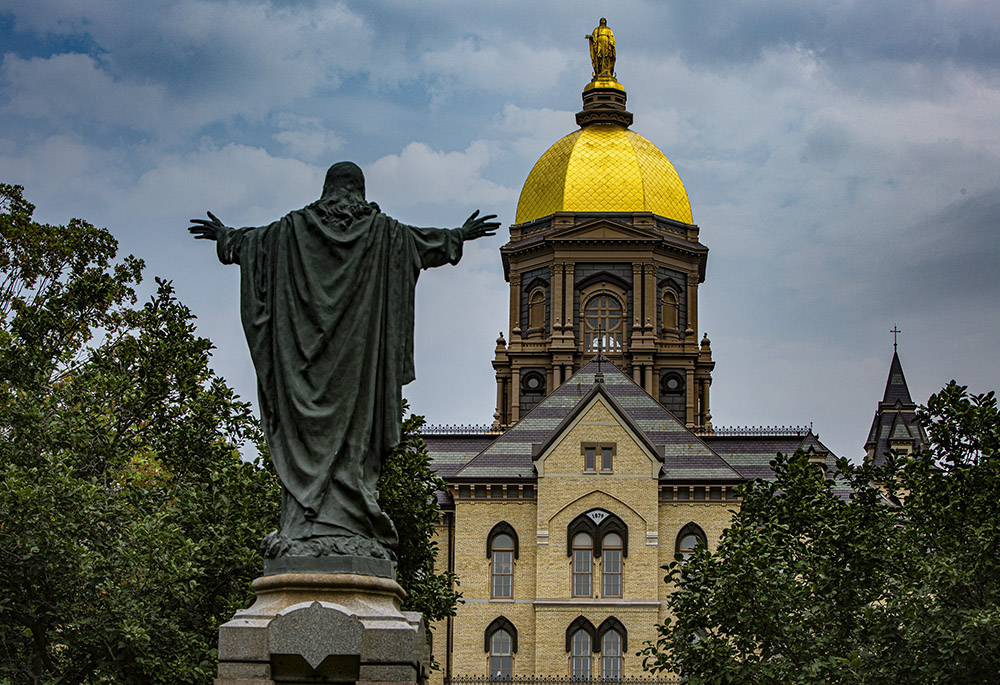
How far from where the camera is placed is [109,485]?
29.5 m

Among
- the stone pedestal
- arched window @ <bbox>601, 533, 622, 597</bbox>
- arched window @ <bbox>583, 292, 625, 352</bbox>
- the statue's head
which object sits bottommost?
the stone pedestal

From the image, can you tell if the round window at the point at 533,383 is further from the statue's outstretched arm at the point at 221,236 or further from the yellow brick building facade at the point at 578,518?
the statue's outstretched arm at the point at 221,236

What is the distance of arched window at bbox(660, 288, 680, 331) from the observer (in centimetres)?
7588

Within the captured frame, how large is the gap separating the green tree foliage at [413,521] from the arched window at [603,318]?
40.8 m

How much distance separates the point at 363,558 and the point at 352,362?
1.27 m

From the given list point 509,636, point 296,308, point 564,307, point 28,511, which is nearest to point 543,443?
point 509,636

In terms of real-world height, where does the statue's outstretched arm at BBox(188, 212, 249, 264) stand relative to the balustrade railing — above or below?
above

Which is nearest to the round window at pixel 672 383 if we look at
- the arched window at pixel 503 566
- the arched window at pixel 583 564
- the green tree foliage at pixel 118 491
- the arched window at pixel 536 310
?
the arched window at pixel 536 310

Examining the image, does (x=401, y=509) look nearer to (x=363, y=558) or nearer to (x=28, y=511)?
(x=28, y=511)

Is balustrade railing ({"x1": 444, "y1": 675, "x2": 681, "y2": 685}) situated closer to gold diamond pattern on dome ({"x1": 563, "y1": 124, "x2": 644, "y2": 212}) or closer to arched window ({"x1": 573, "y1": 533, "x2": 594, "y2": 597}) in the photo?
arched window ({"x1": 573, "y1": 533, "x2": 594, "y2": 597})

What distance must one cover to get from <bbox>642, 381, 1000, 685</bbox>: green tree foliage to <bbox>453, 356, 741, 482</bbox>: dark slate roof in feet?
78.9

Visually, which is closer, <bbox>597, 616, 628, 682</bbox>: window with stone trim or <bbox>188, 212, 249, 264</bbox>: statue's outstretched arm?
<bbox>188, 212, 249, 264</bbox>: statue's outstretched arm

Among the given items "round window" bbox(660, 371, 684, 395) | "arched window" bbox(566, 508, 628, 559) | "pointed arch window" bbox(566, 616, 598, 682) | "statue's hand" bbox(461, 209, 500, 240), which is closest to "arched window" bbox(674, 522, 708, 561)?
"arched window" bbox(566, 508, 628, 559)

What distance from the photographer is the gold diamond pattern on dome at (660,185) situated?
3100 inches
